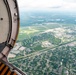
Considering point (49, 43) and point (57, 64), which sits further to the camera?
point (49, 43)

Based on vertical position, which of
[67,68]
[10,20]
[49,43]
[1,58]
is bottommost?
[49,43]

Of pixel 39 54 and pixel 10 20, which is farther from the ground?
pixel 10 20

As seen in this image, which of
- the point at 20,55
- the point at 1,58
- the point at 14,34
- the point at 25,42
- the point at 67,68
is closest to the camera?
the point at 1,58

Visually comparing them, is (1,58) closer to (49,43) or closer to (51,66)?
(51,66)

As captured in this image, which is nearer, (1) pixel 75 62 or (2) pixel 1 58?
(2) pixel 1 58

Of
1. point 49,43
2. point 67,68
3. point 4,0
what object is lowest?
point 49,43

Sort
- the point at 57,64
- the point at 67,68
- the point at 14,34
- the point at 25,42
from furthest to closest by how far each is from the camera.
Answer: the point at 25,42 → the point at 57,64 → the point at 67,68 → the point at 14,34

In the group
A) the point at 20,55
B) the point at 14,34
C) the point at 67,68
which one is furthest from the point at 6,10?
the point at 20,55

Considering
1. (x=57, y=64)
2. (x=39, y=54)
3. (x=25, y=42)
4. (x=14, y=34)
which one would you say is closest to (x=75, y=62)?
(x=57, y=64)

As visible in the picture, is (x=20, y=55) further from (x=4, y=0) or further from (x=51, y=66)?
(x=4, y=0)
